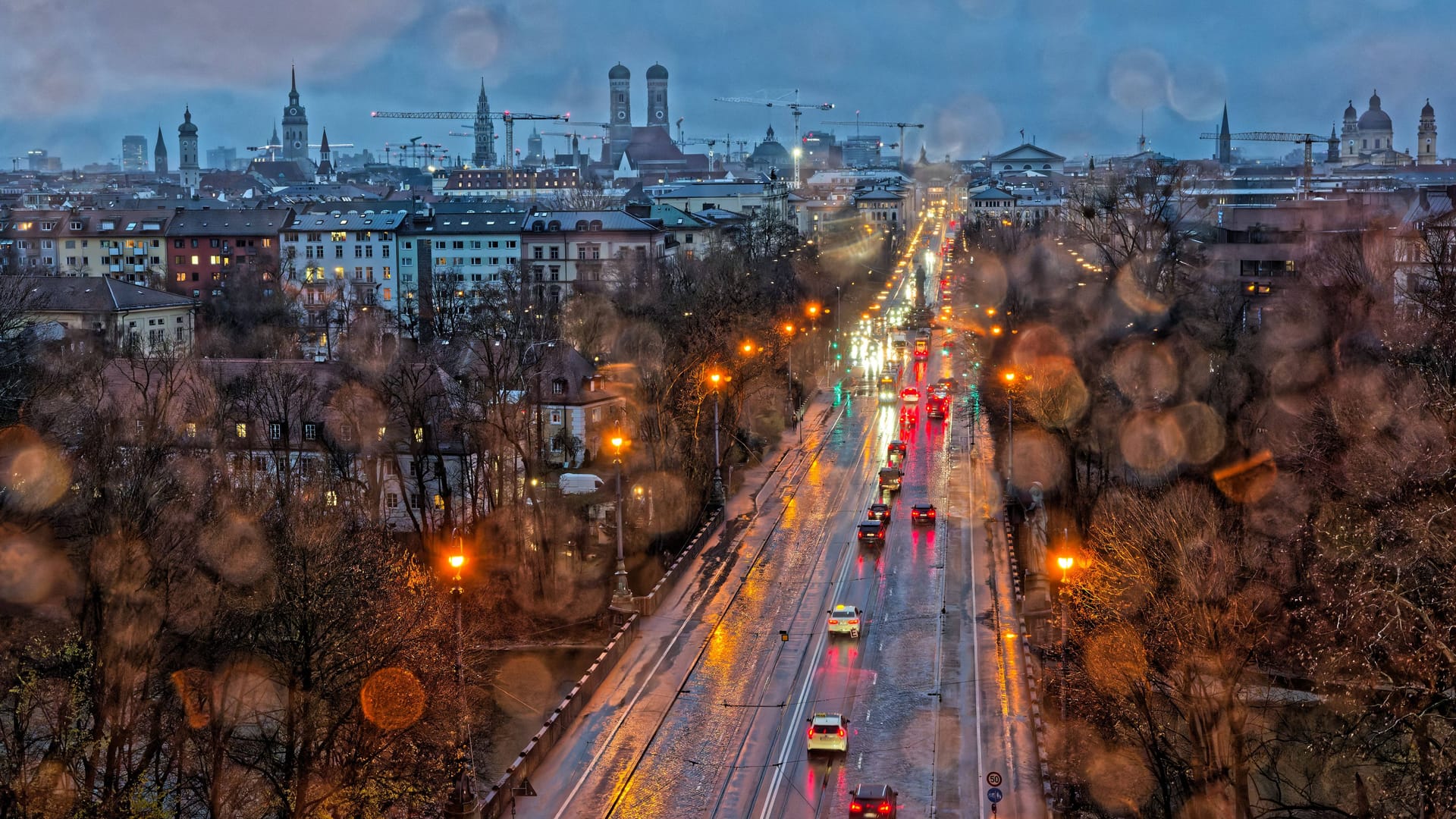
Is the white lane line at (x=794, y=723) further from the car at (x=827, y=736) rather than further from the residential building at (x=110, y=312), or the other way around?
the residential building at (x=110, y=312)

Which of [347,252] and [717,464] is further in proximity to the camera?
[347,252]

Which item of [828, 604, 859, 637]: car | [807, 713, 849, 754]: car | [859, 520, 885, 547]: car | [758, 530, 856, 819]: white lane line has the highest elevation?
[859, 520, 885, 547]: car

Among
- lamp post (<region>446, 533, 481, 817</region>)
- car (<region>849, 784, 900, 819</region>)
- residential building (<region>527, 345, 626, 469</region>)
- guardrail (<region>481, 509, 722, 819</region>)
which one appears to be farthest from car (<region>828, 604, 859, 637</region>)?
residential building (<region>527, 345, 626, 469</region>)

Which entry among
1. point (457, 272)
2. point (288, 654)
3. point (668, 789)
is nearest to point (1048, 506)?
point (668, 789)

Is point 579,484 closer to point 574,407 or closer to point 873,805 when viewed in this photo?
point 574,407

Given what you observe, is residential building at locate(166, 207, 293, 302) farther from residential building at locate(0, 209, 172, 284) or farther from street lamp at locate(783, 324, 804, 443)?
street lamp at locate(783, 324, 804, 443)

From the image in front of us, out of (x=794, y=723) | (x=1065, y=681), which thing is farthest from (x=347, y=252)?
(x=1065, y=681)
